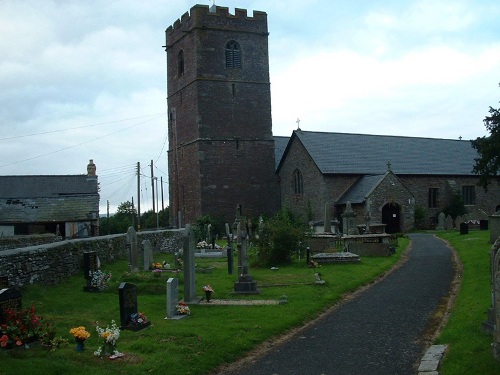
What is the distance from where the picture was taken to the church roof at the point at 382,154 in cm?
4582

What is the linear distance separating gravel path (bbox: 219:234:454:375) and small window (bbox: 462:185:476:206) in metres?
34.9

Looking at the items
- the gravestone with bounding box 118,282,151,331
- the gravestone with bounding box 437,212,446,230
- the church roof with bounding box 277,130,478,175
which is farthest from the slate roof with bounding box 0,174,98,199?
the gravestone with bounding box 118,282,151,331

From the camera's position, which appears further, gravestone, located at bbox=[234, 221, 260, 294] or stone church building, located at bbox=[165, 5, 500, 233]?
stone church building, located at bbox=[165, 5, 500, 233]

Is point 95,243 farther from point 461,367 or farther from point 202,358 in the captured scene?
point 461,367

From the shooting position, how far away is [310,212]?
4531cm

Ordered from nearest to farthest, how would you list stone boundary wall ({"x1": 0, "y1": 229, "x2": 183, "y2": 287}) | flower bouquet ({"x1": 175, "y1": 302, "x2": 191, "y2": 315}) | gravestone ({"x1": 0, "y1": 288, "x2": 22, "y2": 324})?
gravestone ({"x1": 0, "y1": 288, "x2": 22, "y2": 324})
flower bouquet ({"x1": 175, "y1": 302, "x2": 191, "y2": 315})
stone boundary wall ({"x1": 0, "y1": 229, "x2": 183, "y2": 287})

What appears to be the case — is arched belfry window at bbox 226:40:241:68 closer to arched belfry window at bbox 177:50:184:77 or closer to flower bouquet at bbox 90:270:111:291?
arched belfry window at bbox 177:50:184:77

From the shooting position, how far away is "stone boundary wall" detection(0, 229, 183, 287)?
14898mm

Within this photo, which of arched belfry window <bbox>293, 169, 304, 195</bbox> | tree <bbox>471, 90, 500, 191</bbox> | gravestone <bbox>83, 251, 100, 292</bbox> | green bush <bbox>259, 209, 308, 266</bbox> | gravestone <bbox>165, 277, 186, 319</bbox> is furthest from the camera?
arched belfry window <bbox>293, 169, 304, 195</bbox>

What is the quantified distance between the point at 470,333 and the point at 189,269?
718 centimetres

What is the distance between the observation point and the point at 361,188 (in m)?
43.3

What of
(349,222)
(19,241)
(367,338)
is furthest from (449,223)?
(367,338)

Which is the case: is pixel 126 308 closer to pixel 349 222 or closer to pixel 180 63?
pixel 349 222

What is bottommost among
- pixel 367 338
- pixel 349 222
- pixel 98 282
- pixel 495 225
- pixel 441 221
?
pixel 367 338
